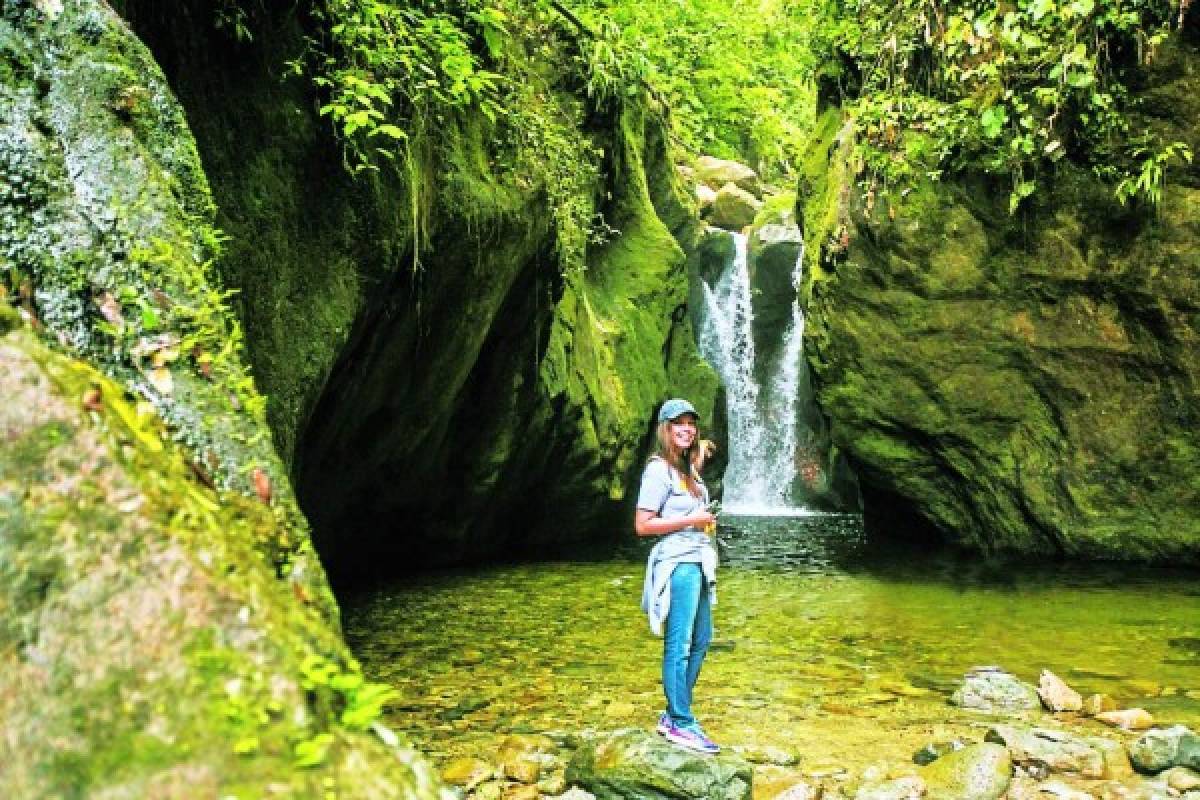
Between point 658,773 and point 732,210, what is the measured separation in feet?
73.2

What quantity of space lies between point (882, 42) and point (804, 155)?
10.9 feet

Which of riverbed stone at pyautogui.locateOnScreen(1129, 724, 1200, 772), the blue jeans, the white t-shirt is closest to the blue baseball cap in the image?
the white t-shirt

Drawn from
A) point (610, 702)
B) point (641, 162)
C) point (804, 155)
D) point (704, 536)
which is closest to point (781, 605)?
point (610, 702)

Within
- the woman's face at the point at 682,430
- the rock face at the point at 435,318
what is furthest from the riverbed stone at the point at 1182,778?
the rock face at the point at 435,318

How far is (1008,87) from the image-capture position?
1034 centimetres

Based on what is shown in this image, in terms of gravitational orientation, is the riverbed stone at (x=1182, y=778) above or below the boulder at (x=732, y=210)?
below

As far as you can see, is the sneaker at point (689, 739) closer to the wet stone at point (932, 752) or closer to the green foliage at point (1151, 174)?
the wet stone at point (932, 752)

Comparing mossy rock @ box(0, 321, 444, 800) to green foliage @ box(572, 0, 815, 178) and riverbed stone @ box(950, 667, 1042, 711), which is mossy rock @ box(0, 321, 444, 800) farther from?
green foliage @ box(572, 0, 815, 178)

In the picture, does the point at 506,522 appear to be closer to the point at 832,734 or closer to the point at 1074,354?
the point at 1074,354

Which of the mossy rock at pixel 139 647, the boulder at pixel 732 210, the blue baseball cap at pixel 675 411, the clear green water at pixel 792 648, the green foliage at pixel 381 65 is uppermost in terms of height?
the boulder at pixel 732 210

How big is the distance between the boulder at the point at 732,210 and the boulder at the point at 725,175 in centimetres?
85

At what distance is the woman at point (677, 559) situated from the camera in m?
4.20

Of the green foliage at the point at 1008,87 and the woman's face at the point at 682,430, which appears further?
the green foliage at the point at 1008,87

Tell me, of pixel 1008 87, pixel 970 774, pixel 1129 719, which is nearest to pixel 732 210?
pixel 1008 87
